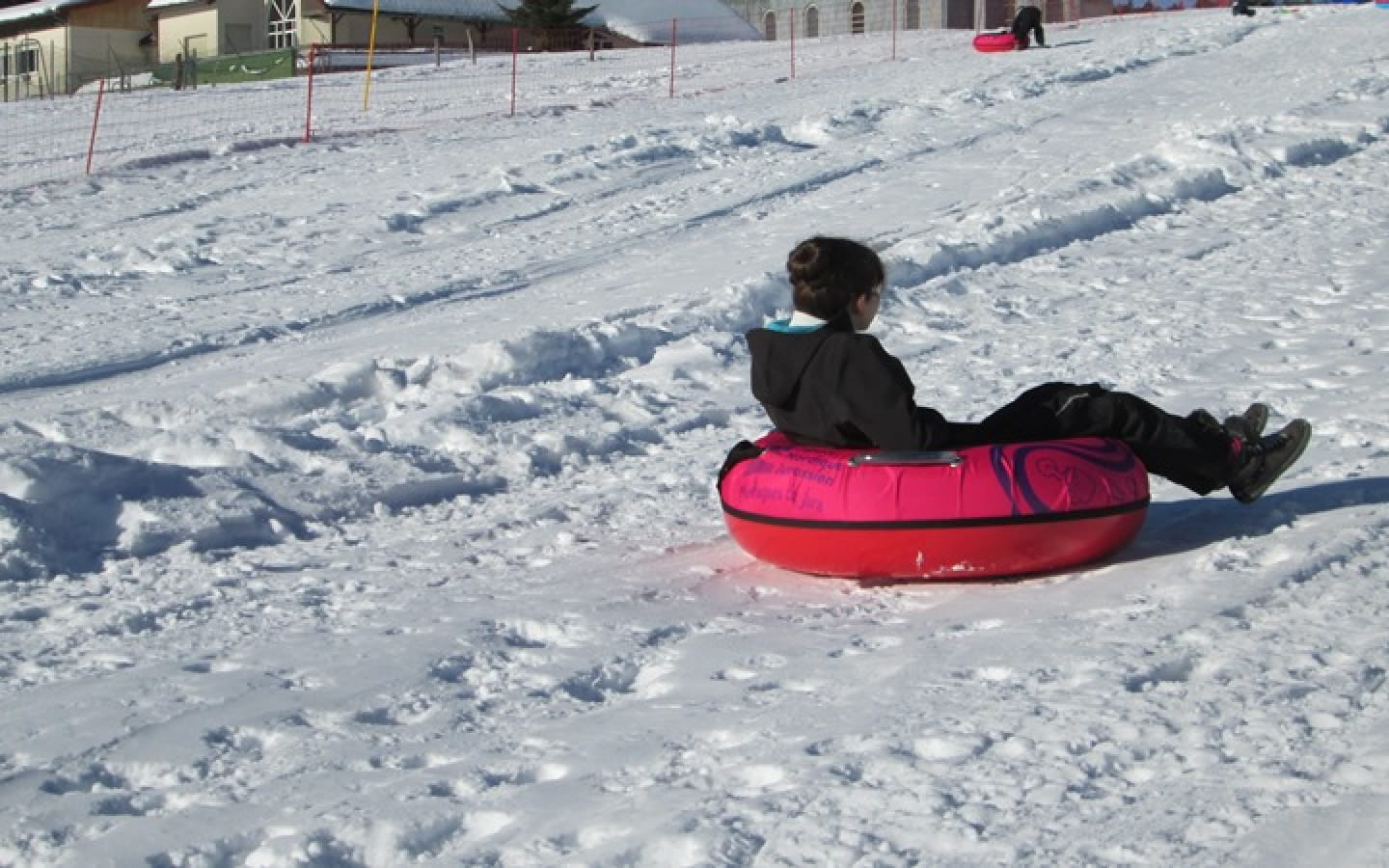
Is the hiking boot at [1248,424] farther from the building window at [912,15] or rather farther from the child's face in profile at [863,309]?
the building window at [912,15]

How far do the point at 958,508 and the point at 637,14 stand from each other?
44026mm

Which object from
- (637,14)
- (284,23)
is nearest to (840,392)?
(284,23)

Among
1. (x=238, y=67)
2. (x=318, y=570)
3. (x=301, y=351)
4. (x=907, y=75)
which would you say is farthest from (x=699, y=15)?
(x=318, y=570)

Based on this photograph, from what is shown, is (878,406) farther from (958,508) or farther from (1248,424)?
(1248,424)

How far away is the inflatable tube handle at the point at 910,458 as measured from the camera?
15.0ft

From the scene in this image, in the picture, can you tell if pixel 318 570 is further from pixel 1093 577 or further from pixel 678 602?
pixel 1093 577

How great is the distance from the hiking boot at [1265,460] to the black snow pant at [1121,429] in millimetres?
72

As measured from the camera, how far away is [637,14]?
153 ft

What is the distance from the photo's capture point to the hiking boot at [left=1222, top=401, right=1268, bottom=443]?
197 inches

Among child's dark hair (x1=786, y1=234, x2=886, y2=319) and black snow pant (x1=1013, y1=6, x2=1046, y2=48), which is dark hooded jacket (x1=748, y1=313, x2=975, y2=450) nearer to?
child's dark hair (x1=786, y1=234, x2=886, y2=319)

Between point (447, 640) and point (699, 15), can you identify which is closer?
point (447, 640)

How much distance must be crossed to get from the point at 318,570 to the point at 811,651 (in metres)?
1.87

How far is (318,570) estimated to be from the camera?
5.23 m

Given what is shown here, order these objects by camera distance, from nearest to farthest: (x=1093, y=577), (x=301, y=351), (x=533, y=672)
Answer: (x=533, y=672) < (x=1093, y=577) < (x=301, y=351)
